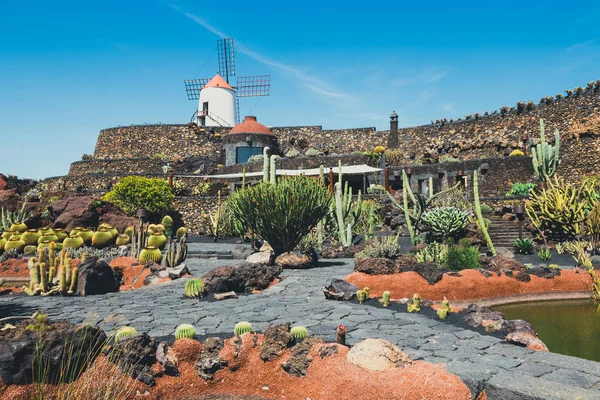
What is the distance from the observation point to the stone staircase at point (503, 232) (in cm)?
1631

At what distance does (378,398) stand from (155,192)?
1979 centimetres

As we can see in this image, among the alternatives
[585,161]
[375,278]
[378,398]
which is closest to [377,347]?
[378,398]

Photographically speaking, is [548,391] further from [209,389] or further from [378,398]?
[209,389]

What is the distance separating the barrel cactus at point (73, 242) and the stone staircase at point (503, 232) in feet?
45.6

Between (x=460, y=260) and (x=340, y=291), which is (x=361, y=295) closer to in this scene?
(x=340, y=291)

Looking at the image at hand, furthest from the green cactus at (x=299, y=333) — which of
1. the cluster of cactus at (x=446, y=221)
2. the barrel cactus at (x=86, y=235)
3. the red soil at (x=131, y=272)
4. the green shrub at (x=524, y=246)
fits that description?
the barrel cactus at (x=86, y=235)

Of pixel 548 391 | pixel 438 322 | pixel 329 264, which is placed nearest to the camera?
pixel 548 391

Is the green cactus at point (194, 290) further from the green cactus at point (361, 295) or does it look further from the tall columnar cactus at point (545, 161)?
the tall columnar cactus at point (545, 161)

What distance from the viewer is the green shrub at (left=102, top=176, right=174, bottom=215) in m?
22.2

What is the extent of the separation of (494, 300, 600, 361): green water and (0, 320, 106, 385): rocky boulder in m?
5.53

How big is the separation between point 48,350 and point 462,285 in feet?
22.8

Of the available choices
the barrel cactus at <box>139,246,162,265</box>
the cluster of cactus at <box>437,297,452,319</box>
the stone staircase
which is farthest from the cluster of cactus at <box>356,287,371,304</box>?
the stone staircase

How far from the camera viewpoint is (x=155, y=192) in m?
22.5

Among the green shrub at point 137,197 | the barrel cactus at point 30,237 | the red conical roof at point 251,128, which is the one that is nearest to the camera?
the barrel cactus at point 30,237
